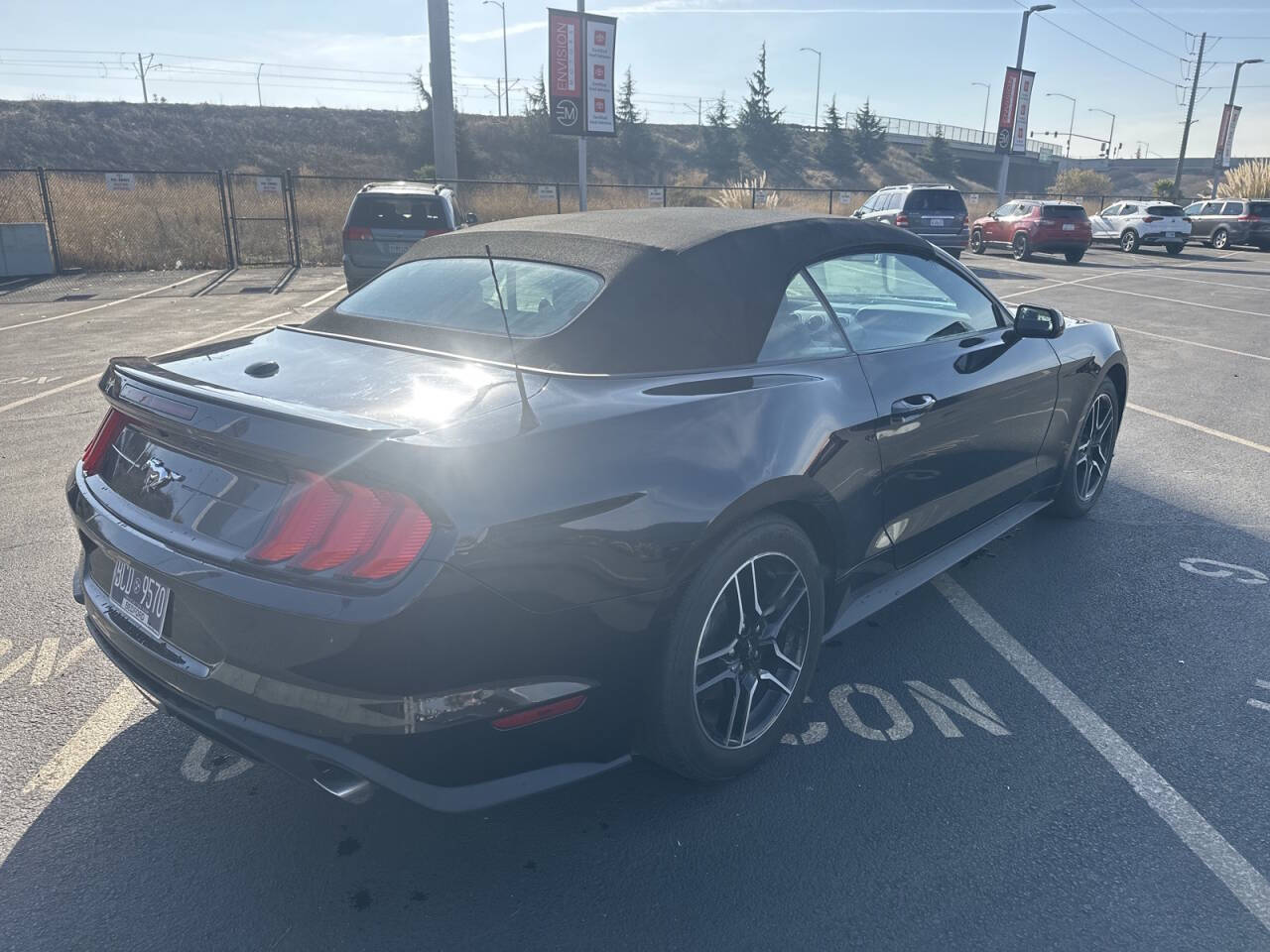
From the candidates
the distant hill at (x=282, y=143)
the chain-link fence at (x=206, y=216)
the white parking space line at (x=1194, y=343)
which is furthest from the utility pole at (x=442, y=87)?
the distant hill at (x=282, y=143)

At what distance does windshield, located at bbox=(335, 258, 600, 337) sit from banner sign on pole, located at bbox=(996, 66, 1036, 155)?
111 ft

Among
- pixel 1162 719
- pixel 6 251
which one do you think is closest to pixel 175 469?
pixel 1162 719

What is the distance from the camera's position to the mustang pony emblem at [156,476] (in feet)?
8.03

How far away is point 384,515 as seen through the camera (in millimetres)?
2094

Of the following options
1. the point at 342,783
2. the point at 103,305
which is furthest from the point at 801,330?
the point at 103,305

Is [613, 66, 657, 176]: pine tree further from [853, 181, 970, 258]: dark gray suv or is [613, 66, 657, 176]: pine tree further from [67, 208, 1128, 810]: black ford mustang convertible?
[67, 208, 1128, 810]: black ford mustang convertible

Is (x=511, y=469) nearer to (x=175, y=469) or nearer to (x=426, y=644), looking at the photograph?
(x=426, y=644)

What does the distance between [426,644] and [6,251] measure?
18477mm

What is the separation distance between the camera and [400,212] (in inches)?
512

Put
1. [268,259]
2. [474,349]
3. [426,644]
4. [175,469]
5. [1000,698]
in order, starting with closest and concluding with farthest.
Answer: [426,644]
[175,469]
[474,349]
[1000,698]
[268,259]

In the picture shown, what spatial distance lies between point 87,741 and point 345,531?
1.57 metres

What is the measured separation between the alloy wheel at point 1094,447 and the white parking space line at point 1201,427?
2.16 metres

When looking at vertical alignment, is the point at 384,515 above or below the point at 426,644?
above

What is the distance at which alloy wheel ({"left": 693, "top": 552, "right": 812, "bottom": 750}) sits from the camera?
8.73 feet
